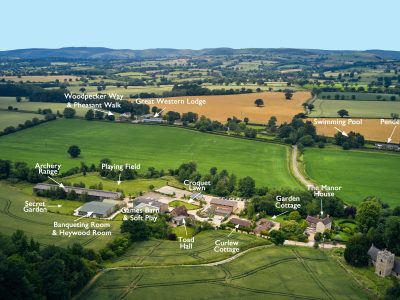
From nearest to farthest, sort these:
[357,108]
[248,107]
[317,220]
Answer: [317,220]
[357,108]
[248,107]

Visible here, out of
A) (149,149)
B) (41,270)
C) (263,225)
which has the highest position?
(149,149)

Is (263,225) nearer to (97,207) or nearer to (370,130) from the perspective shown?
(97,207)

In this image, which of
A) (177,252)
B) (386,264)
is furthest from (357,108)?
(177,252)

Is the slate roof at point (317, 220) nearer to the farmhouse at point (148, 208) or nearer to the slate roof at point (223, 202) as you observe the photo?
the slate roof at point (223, 202)

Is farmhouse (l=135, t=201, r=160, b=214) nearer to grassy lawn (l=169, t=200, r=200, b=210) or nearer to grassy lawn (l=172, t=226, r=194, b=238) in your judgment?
grassy lawn (l=169, t=200, r=200, b=210)

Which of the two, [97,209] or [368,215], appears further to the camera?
[97,209]

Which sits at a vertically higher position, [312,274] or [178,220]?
[178,220]

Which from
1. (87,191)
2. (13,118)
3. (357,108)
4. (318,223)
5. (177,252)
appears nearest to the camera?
(177,252)
